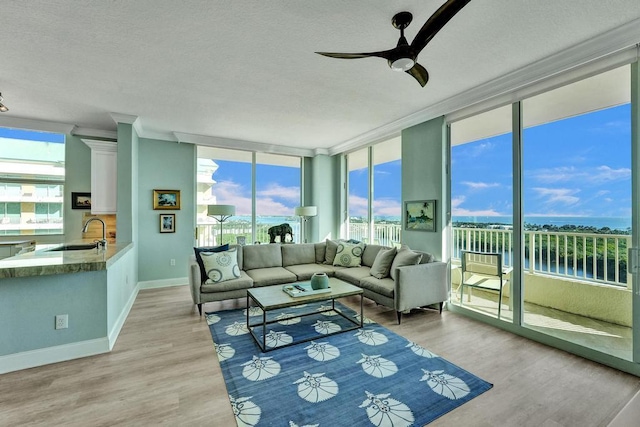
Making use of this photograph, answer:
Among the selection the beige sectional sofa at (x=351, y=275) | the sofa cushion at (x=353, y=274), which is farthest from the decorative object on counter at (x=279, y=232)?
the sofa cushion at (x=353, y=274)

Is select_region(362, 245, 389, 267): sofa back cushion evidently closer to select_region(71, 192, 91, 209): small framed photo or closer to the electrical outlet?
the electrical outlet

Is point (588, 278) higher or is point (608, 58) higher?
point (608, 58)

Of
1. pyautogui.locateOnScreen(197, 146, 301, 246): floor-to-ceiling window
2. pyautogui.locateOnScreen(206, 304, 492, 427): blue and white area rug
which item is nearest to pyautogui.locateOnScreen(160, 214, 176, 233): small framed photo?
pyautogui.locateOnScreen(197, 146, 301, 246): floor-to-ceiling window

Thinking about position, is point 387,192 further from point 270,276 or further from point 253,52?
point 253,52

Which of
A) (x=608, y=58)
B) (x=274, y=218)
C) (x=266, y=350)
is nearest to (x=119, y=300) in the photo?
(x=266, y=350)

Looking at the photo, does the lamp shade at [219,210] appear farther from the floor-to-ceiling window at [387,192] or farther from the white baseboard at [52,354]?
the floor-to-ceiling window at [387,192]

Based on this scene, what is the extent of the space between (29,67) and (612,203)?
576 centimetres

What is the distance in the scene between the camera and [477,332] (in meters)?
3.14

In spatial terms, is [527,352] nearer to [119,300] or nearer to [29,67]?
[119,300]

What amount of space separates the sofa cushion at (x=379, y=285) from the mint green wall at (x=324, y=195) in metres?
2.57

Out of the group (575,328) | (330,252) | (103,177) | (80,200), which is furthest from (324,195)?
(575,328)

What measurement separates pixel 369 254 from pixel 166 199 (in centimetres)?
375

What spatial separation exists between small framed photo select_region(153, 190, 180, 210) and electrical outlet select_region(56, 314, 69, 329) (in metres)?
2.76

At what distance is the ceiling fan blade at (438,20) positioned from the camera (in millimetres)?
1491
